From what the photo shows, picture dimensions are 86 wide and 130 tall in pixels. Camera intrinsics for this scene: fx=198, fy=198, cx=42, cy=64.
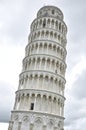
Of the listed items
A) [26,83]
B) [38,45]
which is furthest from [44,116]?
[38,45]

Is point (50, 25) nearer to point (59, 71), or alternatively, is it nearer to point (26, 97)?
point (59, 71)

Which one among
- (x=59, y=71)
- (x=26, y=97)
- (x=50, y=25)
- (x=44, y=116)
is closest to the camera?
(x=44, y=116)

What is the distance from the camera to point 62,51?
1489 inches

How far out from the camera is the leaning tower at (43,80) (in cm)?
3077

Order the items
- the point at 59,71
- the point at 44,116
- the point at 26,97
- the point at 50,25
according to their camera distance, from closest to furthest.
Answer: the point at 44,116 < the point at 26,97 < the point at 59,71 < the point at 50,25

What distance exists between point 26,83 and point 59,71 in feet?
20.8

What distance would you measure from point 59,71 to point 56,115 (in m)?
8.06

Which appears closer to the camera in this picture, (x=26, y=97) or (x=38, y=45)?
(x=26, y=97)

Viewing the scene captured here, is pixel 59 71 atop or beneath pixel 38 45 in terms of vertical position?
beneath

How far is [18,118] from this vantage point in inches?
1227

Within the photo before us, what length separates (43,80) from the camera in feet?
109

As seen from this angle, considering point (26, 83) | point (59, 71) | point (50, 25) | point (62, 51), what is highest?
point (50, 25)

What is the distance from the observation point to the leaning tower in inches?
1211

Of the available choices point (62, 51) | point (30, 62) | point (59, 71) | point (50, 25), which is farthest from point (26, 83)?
point (50, 25)
